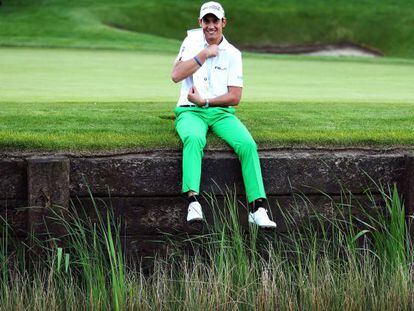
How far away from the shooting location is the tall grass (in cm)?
577

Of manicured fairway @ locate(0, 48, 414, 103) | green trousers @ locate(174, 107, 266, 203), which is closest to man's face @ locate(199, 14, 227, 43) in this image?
green trousers @ locate(174, 107, 266, 203)

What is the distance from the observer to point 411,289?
19.6ft

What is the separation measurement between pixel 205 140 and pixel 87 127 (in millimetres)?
1153

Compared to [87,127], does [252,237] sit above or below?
below

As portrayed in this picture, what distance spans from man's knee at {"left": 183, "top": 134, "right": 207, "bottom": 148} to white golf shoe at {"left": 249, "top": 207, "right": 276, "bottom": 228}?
24.1 inches

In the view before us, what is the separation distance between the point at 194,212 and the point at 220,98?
3.77ft

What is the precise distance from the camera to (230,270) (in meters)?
5.77

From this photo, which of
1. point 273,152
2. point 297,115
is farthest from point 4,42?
point 273,152

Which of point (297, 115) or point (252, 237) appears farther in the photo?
point (297, 115)

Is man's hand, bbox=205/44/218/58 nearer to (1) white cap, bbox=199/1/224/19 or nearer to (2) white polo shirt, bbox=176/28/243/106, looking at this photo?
(2) white polo shirt, bbox=176/28/243/106

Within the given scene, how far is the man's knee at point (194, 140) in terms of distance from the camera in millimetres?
6406

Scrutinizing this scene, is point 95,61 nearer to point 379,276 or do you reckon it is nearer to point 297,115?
point 297,115

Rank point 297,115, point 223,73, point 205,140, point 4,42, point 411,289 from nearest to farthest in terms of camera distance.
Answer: point 411,289 → point 205,140 → point 223,73 → point 297,115 → point 4,42

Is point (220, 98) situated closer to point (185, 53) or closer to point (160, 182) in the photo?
point (185, 53)
